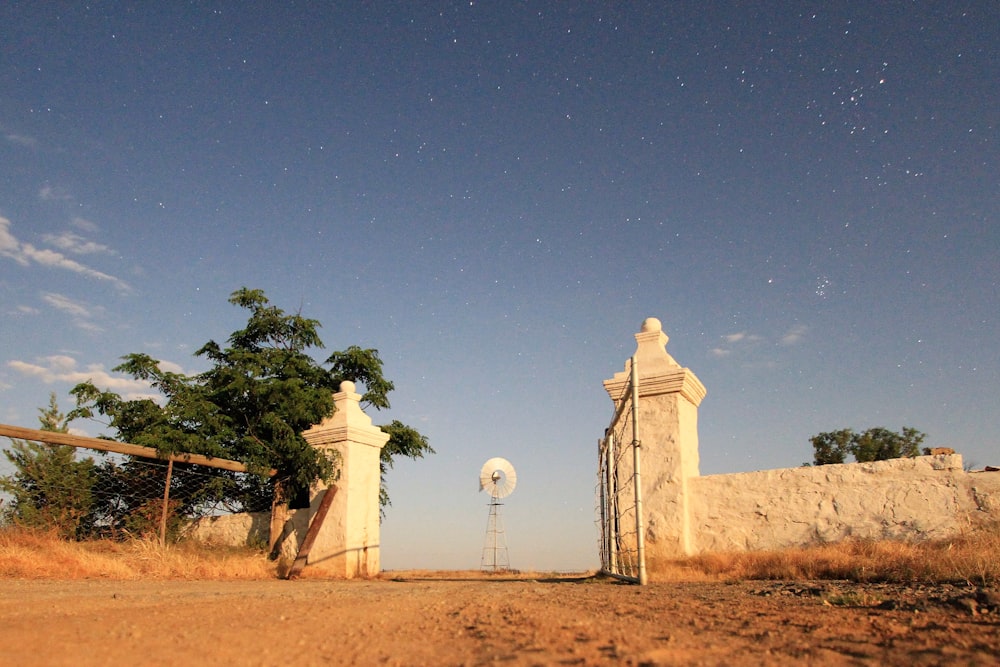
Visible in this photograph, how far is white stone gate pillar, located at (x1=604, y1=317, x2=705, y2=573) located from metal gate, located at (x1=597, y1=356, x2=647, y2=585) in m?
0.23

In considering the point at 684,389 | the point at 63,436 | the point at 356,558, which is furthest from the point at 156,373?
the point at 684,389

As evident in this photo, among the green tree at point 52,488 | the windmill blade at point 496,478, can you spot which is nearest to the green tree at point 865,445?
the windmill blade at point 496,478

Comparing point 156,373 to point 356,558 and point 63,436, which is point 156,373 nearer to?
point 63,436

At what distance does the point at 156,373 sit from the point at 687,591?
13.1 metres

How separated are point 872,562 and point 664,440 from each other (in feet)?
10.6

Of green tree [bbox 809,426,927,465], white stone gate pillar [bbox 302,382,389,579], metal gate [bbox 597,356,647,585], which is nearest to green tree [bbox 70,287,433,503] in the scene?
white stone gate pillar [bbox 302,382,389,579]

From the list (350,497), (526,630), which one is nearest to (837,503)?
(526,630)

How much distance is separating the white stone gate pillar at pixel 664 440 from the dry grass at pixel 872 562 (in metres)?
0.52

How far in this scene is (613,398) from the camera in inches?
419

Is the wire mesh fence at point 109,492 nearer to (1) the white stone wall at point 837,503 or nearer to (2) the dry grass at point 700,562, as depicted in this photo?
(2) the dry grass at point 700,562

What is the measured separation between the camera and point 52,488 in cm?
1280

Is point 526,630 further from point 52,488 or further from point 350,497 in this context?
point 52,488

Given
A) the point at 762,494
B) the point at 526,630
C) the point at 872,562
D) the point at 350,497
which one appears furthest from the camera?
the point at 350,497

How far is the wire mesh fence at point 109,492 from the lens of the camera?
1227cm
